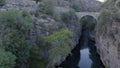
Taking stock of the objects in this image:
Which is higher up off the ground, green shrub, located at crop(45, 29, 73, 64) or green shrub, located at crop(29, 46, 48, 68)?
green shrub, located at crop(45, 29, 73, 64)

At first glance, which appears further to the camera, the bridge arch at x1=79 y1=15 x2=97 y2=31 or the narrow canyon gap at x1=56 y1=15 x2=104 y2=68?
the bridge arch at x1=79 y1=15 x2=97 y2=31

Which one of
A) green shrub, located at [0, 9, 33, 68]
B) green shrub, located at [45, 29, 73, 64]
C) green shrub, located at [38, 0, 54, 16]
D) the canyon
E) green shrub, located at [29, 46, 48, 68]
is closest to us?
green shrub, located at [0, 9, 33, 68]

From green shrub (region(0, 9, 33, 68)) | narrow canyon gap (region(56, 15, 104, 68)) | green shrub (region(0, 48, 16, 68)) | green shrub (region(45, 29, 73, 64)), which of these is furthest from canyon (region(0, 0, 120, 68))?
green shrub (region(0, 48, 16, 68))

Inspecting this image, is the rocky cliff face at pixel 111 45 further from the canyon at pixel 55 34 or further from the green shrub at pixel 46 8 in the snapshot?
the green shrub at pixel 46 8

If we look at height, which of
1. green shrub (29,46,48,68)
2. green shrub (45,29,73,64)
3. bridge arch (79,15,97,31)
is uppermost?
green shrub (45,29,73,64)

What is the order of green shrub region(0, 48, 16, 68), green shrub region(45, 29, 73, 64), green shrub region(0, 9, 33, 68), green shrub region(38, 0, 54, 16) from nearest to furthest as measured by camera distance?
green shrub region(0, 48, 16, 68) < green shrub region(0, 9, 33, 68) < green shrub region(45, 29, 73, 64) < green shrub region(38, 0, 54, 16)

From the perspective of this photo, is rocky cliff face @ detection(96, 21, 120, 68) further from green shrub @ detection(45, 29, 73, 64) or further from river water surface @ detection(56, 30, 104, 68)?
green shrub @ detection(45, 29, 73, 64)

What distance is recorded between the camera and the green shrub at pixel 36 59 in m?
32.1

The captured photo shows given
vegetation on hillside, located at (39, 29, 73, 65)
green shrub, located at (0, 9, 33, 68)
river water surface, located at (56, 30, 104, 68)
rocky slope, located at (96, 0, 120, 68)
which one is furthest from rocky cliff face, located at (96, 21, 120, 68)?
green shrub, located at (0, 9, 33, 68)

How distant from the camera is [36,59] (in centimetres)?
3272

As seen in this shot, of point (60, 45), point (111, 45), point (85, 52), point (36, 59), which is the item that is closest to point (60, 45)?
point (60, 45)

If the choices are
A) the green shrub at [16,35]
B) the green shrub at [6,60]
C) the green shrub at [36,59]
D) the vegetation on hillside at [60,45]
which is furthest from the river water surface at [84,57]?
the green shrub at [6,60]

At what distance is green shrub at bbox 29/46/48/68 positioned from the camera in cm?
3206

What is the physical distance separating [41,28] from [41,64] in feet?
25.0
